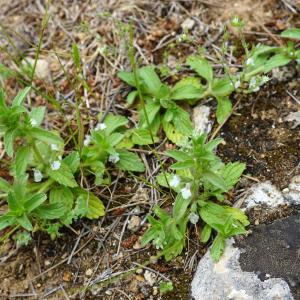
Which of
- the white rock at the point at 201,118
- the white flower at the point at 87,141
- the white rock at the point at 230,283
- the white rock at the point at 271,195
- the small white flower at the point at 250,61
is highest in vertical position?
the small white flower at the point at 250,61

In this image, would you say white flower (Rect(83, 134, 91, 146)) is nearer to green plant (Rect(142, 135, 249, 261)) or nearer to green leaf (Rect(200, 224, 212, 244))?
green plant (Rect(142, 135, 249, 261))

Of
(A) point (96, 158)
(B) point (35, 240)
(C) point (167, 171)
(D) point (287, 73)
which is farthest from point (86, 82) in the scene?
(D) point (287, 73)

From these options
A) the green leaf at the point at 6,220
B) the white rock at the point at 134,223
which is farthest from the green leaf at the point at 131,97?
the green leaf at the point at 6,220

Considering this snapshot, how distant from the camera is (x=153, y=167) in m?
3.57

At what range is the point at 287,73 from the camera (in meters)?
3.78

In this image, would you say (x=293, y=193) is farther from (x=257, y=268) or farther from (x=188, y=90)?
(x=188, y=90)

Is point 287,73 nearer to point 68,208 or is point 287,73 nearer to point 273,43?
point 273,43

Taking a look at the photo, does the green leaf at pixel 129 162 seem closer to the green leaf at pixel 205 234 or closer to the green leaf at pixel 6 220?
the green leaf at pixel 205 234

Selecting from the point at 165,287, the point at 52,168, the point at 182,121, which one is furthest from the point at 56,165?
the point at 165,287

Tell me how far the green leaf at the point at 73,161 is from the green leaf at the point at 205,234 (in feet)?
3.42

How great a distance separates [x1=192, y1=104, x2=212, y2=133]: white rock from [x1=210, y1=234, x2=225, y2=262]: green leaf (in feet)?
2.99

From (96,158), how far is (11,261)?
98 centimetres

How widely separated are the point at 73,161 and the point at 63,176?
0.14 metres

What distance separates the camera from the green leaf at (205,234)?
3.13m
